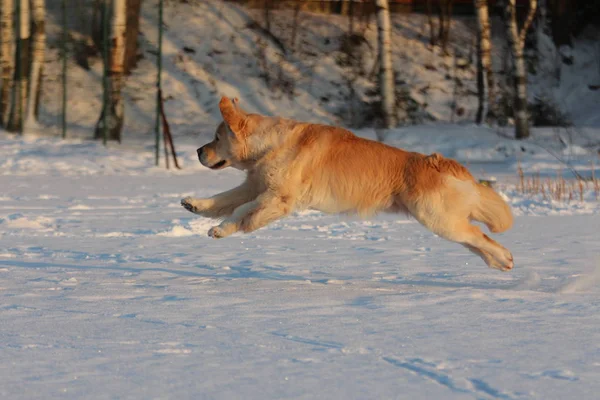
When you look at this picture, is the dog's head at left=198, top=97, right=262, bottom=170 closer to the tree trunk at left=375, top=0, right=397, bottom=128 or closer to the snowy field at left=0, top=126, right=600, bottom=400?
the snowy field at left=0, top=126, right=600, bottom=400

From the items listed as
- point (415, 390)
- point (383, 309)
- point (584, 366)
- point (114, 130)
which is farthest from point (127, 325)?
point (114, 130)

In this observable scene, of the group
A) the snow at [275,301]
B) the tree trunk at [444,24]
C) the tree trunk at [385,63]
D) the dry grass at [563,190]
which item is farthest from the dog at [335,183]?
the tree trunk at [444,24]

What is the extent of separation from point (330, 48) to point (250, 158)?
65.0 ft

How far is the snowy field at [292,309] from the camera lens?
11.5 feet

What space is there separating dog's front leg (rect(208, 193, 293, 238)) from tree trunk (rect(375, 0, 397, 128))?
1291 cm

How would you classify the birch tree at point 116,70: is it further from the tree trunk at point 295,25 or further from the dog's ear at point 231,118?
the dog's ear at point 231,118

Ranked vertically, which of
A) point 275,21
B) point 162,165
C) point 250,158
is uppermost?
point 275,21

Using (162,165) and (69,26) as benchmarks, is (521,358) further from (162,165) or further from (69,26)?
(69,26)

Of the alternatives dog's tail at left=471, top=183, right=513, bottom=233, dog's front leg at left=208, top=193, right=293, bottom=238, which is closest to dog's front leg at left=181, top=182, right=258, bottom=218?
dog's front leg at left=208, top=193, right=293, bottom=238

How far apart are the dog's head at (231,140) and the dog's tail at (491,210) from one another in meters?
1.50

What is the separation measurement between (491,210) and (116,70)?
12.2m

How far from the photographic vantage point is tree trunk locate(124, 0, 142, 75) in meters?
22.8

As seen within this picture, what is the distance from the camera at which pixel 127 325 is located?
451cm

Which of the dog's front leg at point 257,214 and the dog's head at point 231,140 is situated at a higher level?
the dog's head at point 231,140
